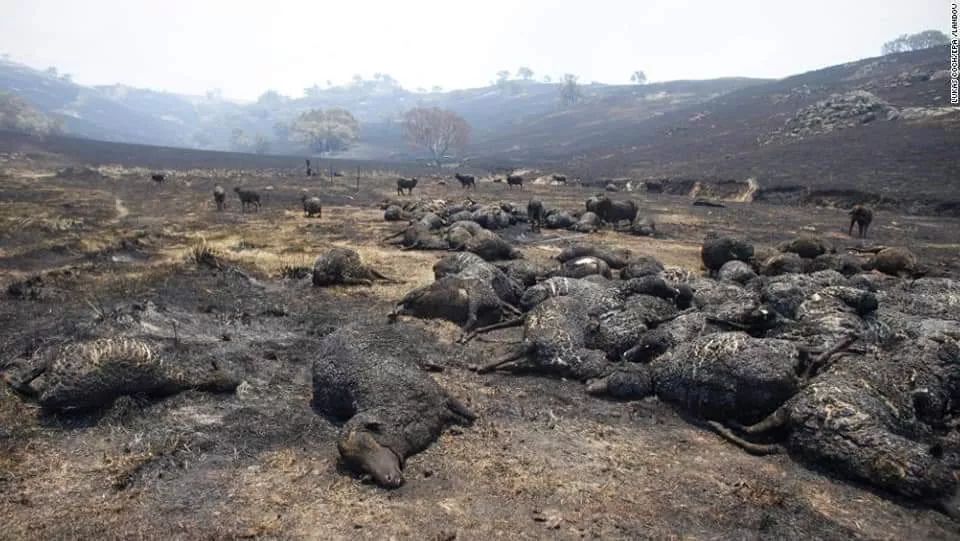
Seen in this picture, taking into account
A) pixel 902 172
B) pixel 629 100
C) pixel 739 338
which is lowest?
pixel 739 338

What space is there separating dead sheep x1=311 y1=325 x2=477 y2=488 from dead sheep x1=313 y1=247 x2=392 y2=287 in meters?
6.88

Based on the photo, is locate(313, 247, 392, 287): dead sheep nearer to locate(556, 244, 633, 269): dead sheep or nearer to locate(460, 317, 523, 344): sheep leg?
locate(460, 317, 523, 344): sheep leg

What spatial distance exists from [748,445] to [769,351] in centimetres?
162

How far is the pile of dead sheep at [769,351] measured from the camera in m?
7.43

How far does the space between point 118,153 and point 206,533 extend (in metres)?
92.4

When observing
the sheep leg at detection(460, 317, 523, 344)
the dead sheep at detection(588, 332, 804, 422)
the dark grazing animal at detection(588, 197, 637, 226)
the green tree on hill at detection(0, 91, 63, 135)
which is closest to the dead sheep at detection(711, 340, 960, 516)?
the dead sheep at detection(588, 332, 804, 422)

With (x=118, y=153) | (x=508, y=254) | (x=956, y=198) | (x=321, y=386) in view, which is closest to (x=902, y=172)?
(x=956, y=198)

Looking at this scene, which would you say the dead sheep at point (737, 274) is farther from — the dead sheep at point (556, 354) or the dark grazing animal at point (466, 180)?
the dark grazing animal at point (466, 180)

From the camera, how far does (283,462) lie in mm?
7352

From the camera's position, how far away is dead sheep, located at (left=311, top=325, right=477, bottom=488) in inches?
275

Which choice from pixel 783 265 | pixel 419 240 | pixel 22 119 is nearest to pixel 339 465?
pixel 783 265

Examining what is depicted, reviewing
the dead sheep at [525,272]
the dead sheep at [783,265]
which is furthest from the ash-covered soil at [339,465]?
the dead sheep at [783,265]

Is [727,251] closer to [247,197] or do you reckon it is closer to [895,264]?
[895,264]

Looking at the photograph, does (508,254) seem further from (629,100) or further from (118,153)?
(629,100)
